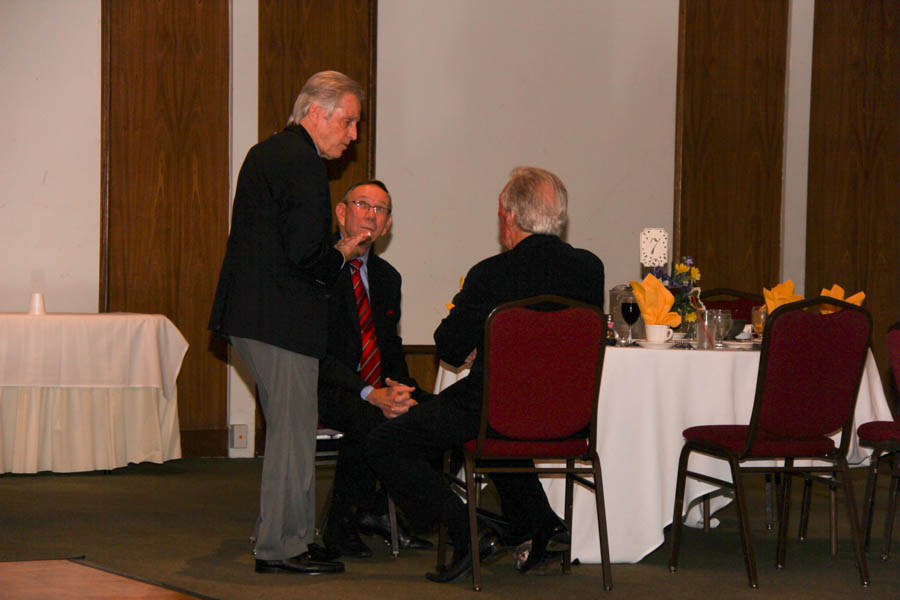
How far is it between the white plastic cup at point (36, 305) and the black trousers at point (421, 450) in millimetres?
2588

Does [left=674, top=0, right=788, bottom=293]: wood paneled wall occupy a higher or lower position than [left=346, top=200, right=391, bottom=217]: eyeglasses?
higher

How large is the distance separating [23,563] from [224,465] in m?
2.22

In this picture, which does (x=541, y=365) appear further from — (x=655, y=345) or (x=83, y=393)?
(x=83, y=393)

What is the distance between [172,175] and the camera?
5.62 m

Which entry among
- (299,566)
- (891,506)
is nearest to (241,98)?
(299,566)

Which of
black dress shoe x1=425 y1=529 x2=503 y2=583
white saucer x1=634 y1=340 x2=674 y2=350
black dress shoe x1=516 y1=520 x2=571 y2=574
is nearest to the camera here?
black dress shoe x1=425 y1=529 x2=503 y2=583

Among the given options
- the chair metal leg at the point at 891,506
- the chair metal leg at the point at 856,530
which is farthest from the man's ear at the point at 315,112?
the chair metal leg at the point at 891,506

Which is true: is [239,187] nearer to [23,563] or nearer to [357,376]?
[357,376]

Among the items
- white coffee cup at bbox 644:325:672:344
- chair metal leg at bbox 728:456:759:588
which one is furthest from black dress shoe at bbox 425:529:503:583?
white coffee cup at bbox 644:325:672:344

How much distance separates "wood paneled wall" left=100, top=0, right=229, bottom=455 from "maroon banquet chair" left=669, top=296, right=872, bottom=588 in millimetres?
3238

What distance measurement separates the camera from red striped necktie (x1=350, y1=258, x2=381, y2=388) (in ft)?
12.2

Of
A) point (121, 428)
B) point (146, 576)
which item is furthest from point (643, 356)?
point (121, 428)

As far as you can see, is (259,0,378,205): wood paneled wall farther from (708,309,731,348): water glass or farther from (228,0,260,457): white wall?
(708,309,731,348): water glass

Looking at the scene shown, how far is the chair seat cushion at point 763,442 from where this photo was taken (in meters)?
3.19
